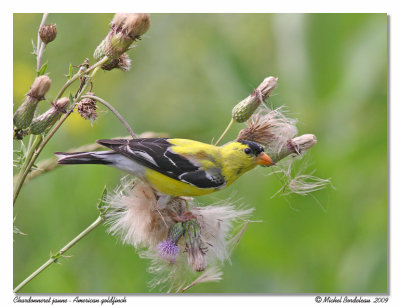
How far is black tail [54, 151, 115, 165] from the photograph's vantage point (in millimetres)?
1958

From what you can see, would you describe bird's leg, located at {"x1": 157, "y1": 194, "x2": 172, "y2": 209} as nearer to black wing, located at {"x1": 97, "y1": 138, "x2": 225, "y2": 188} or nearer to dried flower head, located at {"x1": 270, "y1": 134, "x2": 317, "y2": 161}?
black wing, located at {"x1": 97, "y1": 138, "x2": 225, "y2": 188}

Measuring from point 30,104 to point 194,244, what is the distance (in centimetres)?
83

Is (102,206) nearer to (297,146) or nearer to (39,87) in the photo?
(39,87)

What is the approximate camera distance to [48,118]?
1.71 meters

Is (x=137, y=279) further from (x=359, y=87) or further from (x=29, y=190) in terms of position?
(x=359, y=87)

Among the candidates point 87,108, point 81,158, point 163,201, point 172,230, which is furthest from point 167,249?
point 87,108

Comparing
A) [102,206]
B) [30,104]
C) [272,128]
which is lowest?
[102,206]

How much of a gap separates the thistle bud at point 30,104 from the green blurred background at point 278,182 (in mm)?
814

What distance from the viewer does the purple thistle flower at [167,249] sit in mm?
2033

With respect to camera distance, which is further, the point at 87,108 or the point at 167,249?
the point at 167,249

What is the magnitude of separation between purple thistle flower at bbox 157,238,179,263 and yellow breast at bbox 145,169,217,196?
8.1 inches

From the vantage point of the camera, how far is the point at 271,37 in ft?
12.9

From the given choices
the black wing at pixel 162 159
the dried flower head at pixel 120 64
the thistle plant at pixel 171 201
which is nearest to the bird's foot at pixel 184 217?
the thistle plant at pixel 171 201

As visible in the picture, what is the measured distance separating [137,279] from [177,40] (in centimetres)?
206
